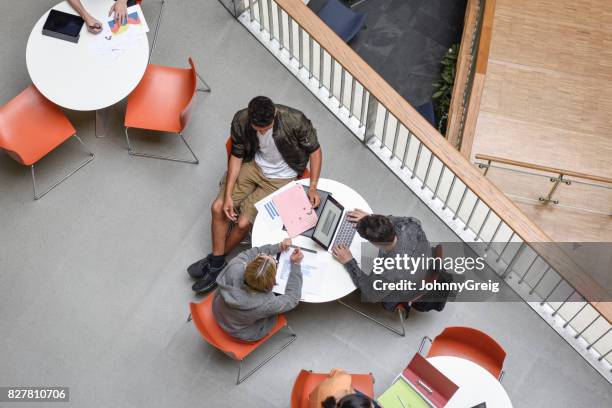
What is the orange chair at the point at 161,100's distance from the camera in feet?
17.7

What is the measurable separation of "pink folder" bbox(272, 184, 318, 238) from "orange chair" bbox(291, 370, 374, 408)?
1.00m

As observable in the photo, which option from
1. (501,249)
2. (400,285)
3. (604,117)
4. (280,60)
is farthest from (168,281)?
(604,117)

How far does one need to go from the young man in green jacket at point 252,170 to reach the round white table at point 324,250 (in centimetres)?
19

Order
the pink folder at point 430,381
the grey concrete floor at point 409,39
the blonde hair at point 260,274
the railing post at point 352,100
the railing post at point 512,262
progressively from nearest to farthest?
the pink folder at point 430,381
the blonde hair at point 260,274
the railing post at point 512,262
the railing post at point 352,100
the grey concrete floor at point 409,39

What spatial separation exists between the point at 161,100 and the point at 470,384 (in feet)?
11.1

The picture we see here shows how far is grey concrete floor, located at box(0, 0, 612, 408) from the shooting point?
4859 millimetres

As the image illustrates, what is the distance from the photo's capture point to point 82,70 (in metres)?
5.23

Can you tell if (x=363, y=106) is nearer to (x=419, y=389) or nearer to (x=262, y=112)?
(x=262, y=112)

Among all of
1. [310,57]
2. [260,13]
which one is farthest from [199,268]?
[260,13]

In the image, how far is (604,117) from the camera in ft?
25.2

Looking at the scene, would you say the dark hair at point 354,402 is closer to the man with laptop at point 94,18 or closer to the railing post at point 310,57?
the railing post at point 310,57

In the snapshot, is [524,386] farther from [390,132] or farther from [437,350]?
[390,132]

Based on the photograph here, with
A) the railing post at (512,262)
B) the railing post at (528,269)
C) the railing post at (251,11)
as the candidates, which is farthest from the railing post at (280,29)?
the railing post at (528,269)

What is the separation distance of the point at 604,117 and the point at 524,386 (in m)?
4.21
